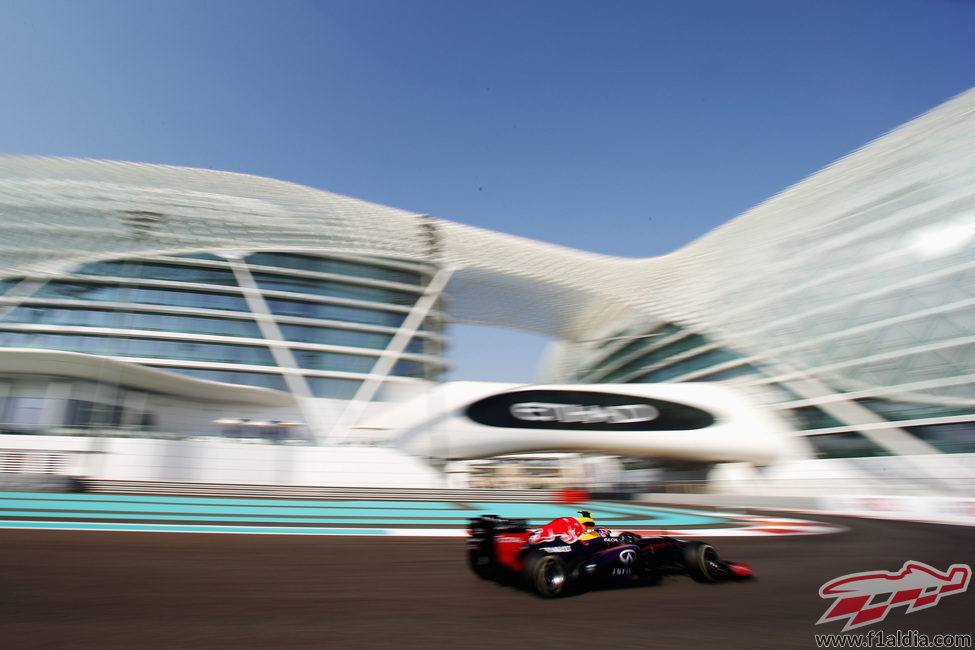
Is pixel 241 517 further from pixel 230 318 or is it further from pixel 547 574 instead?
pixel 230 318

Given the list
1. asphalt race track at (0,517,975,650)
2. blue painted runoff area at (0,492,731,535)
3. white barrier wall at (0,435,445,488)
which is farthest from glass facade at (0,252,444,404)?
asphalt race track at (0,517,975,650)

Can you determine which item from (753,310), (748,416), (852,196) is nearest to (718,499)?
(748,416)

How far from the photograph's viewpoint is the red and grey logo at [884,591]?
189 inches

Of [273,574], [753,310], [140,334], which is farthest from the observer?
[140,334]

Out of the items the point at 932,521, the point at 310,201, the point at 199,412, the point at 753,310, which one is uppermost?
the point at 310,201

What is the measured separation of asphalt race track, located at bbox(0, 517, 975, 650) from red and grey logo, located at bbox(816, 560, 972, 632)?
5.2 inches

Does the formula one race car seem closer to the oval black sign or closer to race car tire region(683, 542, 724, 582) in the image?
race car tire region(683, 542, 724, 582)

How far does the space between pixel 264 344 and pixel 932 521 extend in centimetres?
3453

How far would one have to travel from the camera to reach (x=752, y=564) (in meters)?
7.75

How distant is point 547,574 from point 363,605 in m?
1.71

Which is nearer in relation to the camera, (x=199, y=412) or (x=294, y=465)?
(x=294, y=465)

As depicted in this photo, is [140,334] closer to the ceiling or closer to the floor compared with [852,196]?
closer to the floor

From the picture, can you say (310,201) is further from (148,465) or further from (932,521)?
(932,521)

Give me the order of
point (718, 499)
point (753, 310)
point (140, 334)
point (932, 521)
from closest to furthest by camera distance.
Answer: point (932, 521)
point (718, 499)
point (753, 310)
point (140, 334)
